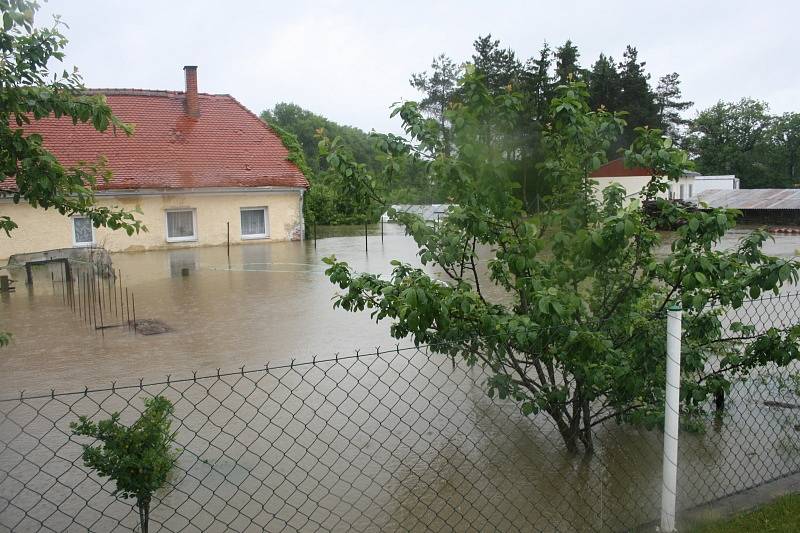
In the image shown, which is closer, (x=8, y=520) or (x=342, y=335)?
(x=8, y=520)

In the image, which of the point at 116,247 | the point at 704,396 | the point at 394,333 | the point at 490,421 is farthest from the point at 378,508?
the point at 116,247

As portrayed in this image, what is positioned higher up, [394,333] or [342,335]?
[394,333]

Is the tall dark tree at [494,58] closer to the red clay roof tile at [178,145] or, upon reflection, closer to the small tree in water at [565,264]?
the red clay roof tile at [178,145]

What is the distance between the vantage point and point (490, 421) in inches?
246

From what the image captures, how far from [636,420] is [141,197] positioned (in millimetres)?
20195

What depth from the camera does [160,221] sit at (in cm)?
Answer: 2228

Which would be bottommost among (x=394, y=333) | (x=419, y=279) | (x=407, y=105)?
(x=394, y=333)

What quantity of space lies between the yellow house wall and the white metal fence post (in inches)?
717

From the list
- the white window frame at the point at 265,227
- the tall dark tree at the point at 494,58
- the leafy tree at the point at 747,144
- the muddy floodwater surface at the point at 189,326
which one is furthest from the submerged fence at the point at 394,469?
the leafy tree at the point at 747,144

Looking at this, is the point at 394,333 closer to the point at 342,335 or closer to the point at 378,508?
the point at 378,508

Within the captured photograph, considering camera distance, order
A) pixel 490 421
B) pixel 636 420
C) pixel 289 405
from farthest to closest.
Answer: pixel 289 405 → pixel 490 421 → pixel 636 420

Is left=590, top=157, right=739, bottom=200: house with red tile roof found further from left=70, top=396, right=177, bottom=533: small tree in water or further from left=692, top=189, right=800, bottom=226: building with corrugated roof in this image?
left=70, top=396, right=177, bottom=533: small tree in water

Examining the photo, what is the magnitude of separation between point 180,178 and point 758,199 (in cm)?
2600

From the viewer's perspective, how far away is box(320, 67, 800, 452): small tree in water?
3859 mm
